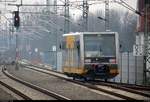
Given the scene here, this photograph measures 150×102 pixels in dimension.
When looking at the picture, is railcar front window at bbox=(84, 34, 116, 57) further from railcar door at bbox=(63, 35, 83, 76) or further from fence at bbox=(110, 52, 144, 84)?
fence at bbox=(110, 52, 144, 84)

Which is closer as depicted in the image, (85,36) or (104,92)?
(104,92)

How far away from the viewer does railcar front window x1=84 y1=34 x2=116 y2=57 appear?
30.2 metres

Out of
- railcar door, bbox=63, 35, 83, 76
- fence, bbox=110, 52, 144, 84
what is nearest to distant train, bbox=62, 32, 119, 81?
railcar door, bbox=63, 35, 83, 76

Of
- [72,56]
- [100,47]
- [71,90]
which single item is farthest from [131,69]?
[71,90]

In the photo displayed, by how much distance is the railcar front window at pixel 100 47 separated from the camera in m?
30.2

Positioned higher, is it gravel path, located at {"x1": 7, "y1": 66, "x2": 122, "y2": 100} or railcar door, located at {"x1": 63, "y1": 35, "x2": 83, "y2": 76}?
railcar door, located at {"x1": 63, "y1": 35, "x2": 83, "y2": 76}

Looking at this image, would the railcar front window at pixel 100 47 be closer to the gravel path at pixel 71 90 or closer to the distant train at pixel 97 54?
the distant train at pixel 97 54

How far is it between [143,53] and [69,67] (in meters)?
4.77

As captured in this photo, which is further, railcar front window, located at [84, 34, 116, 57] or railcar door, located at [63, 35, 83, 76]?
railcar door, located at [63, 35, 83, 76]

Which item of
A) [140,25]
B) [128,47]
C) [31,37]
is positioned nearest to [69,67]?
[140,25]

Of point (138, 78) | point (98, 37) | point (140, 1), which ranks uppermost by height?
point (140, 1)

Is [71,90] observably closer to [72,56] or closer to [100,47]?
[100,47]

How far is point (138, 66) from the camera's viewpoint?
34.8 m

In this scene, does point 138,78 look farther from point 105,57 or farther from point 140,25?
point 140,25
